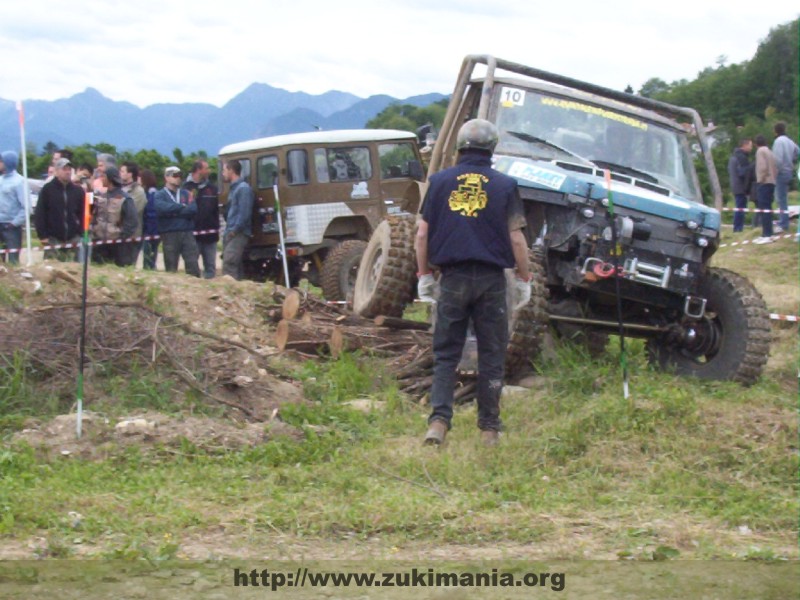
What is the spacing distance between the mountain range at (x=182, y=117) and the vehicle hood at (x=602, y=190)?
64.7ft

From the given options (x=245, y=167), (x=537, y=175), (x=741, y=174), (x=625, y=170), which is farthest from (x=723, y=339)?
(x=741, y=174)

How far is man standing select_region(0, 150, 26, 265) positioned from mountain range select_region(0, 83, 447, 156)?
15308 millimetres

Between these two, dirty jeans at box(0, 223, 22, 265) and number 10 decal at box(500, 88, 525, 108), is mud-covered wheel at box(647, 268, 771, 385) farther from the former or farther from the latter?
dirty jeans at box(0, 223, 22, 265)

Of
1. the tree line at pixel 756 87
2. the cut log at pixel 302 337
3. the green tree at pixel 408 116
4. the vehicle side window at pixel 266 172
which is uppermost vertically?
the tree line at pixel 756 87

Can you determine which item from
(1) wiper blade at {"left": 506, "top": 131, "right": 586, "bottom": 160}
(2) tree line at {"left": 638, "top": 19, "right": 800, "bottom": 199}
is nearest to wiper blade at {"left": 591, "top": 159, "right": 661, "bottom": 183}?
(1) wiper blade at {"left": 506, "top": 131, "right": 586, "bottom": 160}

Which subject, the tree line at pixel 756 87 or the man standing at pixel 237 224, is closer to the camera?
the man standing at pixel 237 224

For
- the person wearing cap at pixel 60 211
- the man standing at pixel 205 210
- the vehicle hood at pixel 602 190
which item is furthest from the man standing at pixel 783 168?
the person wearing cap at pixel 60 211

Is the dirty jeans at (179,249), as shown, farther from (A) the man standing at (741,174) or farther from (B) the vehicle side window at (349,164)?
(A) the man standing at (741,174)

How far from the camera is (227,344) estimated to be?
930 cm

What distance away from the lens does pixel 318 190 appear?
16609mm

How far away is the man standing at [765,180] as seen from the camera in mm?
19234

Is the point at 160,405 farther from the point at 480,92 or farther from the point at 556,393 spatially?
the point at 480,92

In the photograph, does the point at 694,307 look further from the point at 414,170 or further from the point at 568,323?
the point at 414,170

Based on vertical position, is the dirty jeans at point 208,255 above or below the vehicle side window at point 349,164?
below
